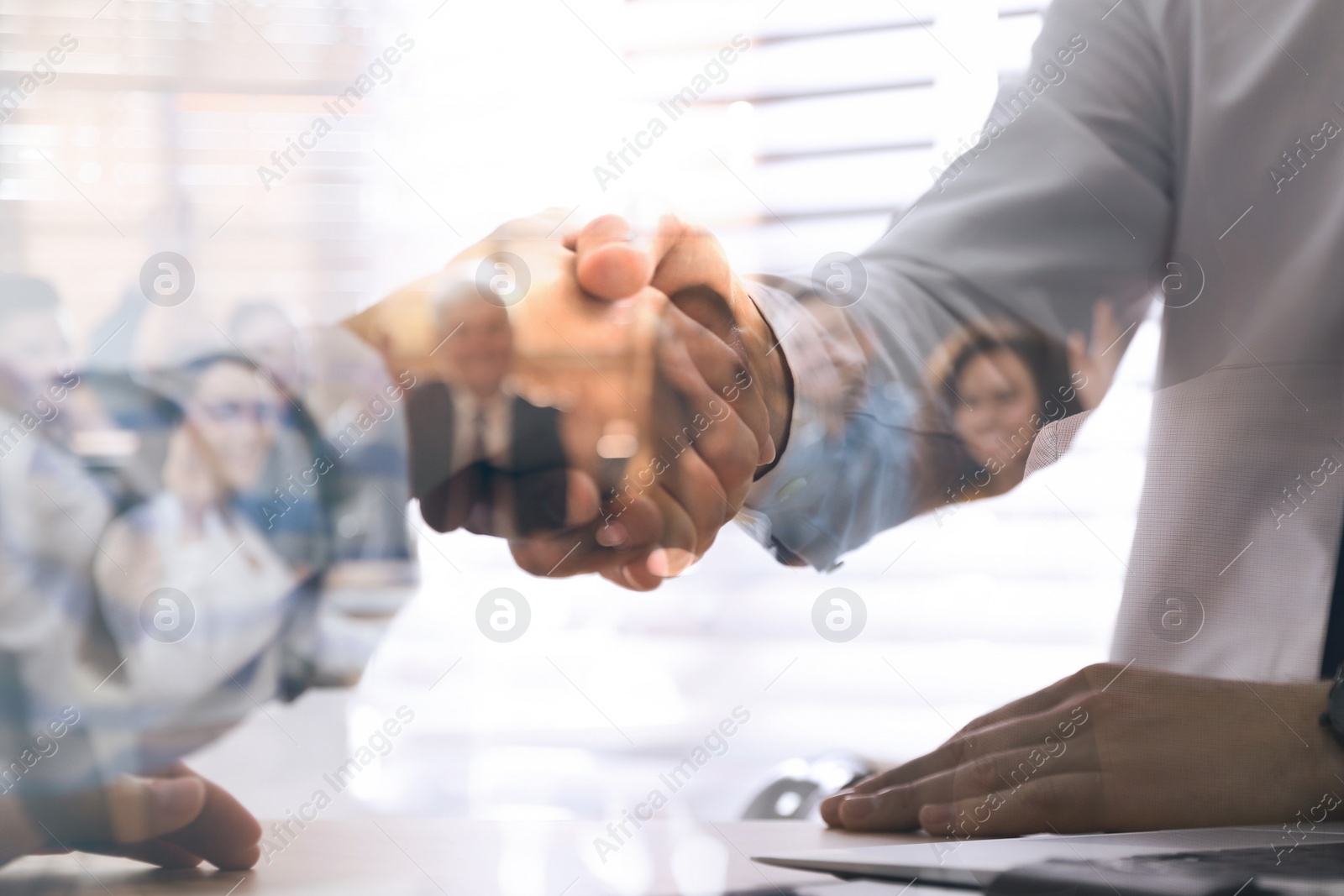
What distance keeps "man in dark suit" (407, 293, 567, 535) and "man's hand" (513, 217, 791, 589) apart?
0.09 feet

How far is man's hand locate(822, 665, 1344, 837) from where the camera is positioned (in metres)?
0.42

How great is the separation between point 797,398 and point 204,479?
10.9 inches

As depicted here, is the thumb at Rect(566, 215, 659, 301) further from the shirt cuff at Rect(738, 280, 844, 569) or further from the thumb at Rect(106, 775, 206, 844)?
the thumb at Rect(106, 775, 206, 844)

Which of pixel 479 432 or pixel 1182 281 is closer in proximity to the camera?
pixel 479 432

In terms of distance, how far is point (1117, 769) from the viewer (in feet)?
1.45

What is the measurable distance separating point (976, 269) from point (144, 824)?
49 centimetres

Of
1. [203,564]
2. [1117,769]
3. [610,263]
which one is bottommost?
[1117,769]

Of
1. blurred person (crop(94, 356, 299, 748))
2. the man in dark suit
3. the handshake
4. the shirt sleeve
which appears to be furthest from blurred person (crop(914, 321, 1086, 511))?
blurred person (crop(94, 356, 299, 748))

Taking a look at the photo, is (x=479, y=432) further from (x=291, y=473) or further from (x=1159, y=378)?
(x=1159, y=378)

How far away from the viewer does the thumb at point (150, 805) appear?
1.12 feet

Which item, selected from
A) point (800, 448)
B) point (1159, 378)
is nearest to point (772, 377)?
point (800, 448)

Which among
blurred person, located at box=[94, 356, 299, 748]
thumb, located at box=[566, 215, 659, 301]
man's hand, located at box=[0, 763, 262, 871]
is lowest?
man's hand, located at box=[0, 763, 262, 871]

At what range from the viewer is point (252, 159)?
1.41 feet

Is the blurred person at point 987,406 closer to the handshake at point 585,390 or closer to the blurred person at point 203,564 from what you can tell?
the handshake at point 585,390
